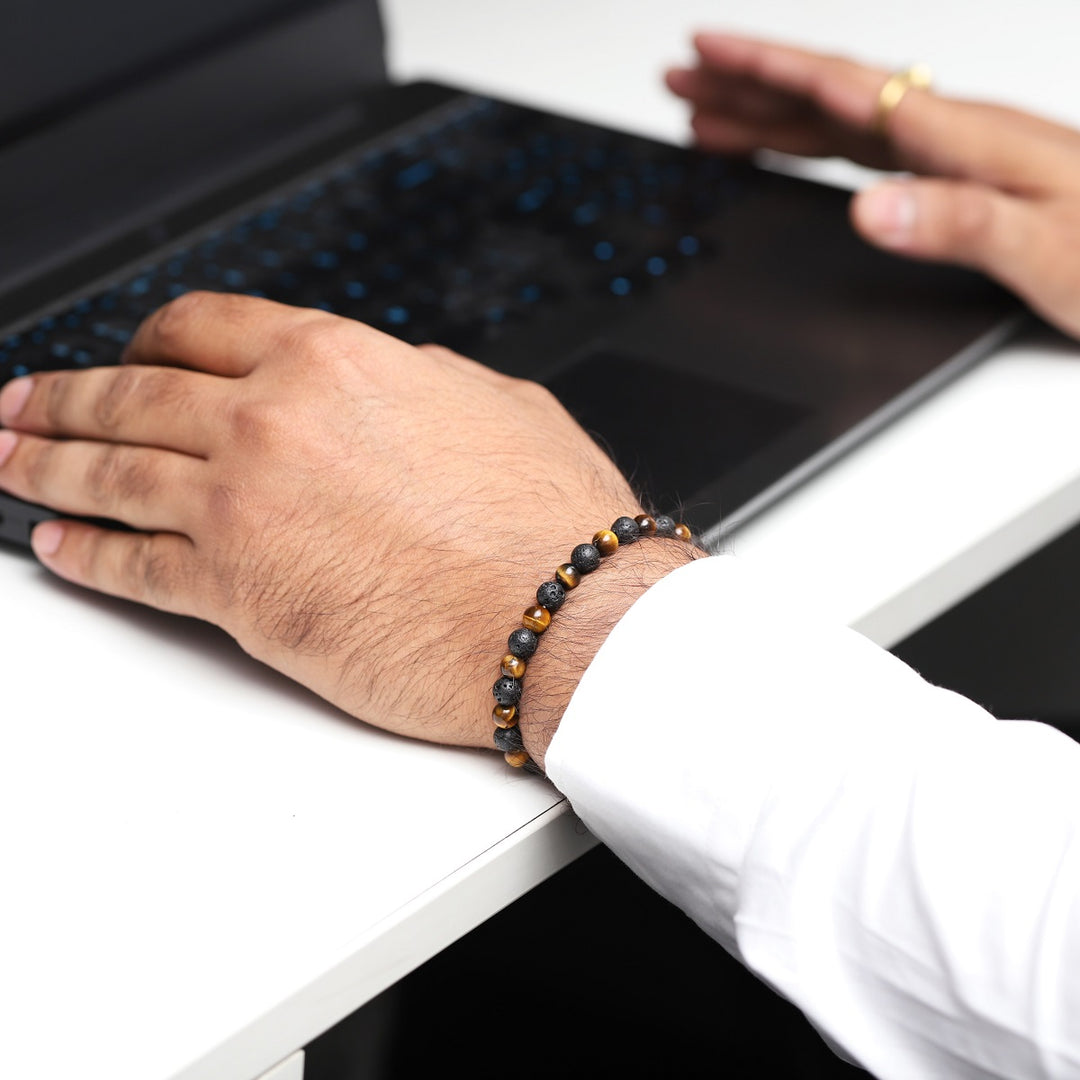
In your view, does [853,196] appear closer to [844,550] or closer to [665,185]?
[665,185]

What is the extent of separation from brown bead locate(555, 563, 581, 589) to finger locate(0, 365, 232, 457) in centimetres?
16

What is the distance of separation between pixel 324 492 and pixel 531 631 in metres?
0.10

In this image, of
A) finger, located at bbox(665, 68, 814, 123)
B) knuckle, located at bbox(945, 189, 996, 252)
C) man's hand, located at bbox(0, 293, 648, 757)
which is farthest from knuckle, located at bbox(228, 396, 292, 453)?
finger, located at bbox(665, 68, 814, 123)

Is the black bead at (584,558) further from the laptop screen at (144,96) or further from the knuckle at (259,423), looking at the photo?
the laptop screen at (144,96)

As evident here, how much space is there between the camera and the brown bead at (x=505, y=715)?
0.49 meters

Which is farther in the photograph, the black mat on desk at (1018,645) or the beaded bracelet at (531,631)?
the black mat on desk at (1018,645)

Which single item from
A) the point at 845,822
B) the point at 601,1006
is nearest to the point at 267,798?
the point at 845,822

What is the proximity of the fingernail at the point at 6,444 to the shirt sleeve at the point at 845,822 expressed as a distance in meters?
0.28

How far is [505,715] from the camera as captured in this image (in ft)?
1.61

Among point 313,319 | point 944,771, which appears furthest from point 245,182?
point 944,771

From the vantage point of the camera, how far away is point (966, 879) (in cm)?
44

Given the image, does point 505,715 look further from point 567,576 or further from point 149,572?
point 149,572

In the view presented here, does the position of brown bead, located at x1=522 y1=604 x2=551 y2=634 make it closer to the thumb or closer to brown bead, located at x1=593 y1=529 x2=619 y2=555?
brown bead, located at x1=593 y1=529 x2=619 y2=555

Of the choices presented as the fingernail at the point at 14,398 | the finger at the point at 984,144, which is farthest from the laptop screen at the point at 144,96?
the finger at the point at 984,144
